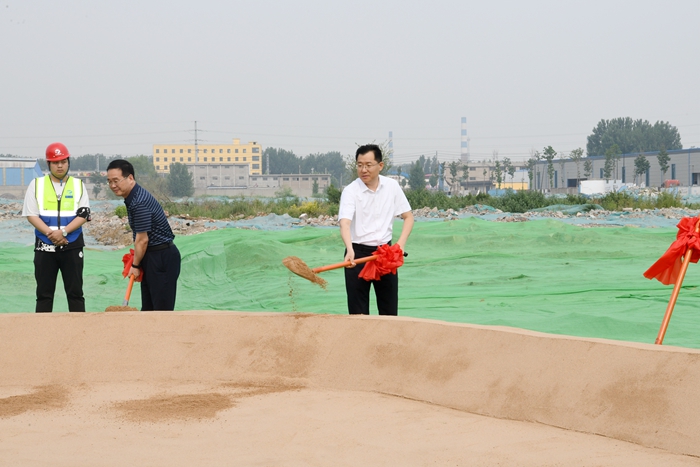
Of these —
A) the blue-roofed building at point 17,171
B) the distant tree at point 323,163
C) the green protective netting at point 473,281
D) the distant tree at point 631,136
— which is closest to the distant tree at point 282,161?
the distant tree at point 323,163

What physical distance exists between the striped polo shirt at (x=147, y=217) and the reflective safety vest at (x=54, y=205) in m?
0.66

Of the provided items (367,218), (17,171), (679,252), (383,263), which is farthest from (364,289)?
(17,171)

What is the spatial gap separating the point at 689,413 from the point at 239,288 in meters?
6.10

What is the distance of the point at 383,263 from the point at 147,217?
151 cm

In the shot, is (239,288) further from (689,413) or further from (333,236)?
(689,413)

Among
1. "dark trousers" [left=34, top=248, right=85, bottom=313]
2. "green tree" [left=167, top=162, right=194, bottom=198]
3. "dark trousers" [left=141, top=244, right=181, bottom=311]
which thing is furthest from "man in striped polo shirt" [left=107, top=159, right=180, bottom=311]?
"green tree" [left=167, top=162, right=194, bottom=198]

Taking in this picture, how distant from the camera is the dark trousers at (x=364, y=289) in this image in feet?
15.3

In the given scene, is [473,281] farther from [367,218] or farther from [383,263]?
[383,263]

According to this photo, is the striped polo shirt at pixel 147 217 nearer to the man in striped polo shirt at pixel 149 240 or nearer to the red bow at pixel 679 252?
the man in striped polo shirt at pixel 149 240

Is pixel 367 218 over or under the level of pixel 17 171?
under

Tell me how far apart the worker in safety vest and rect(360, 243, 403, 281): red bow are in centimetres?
209

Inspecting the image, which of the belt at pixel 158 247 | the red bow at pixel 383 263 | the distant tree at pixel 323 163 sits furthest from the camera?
the distant tree at pixel 323 163

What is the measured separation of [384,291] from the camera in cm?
471

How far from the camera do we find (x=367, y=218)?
15.3ft
